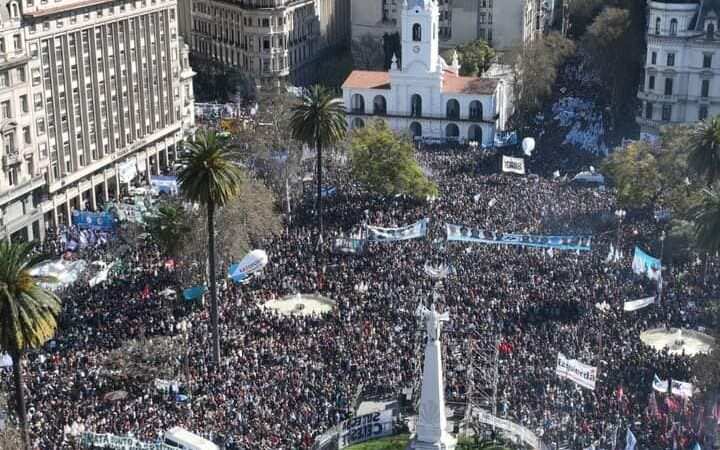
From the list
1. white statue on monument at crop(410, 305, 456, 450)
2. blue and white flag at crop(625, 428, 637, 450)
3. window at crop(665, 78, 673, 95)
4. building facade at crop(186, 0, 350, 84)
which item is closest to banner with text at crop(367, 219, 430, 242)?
white statue on monument at crop(410, 305, 456, 450)

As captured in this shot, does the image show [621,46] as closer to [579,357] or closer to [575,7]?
[575,7]

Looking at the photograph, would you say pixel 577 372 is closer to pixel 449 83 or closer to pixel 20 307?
pixel 20 307

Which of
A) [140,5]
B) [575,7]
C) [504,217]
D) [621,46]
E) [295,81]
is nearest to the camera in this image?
[504,217]

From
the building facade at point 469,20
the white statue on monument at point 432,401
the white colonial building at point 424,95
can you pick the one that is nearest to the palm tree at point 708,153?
the white statue on monument at point 432,401

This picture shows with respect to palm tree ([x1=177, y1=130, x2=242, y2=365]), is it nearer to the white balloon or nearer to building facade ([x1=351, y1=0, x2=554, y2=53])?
the white balloon

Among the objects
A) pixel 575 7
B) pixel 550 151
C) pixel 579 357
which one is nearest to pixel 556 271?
pixel 579 357
